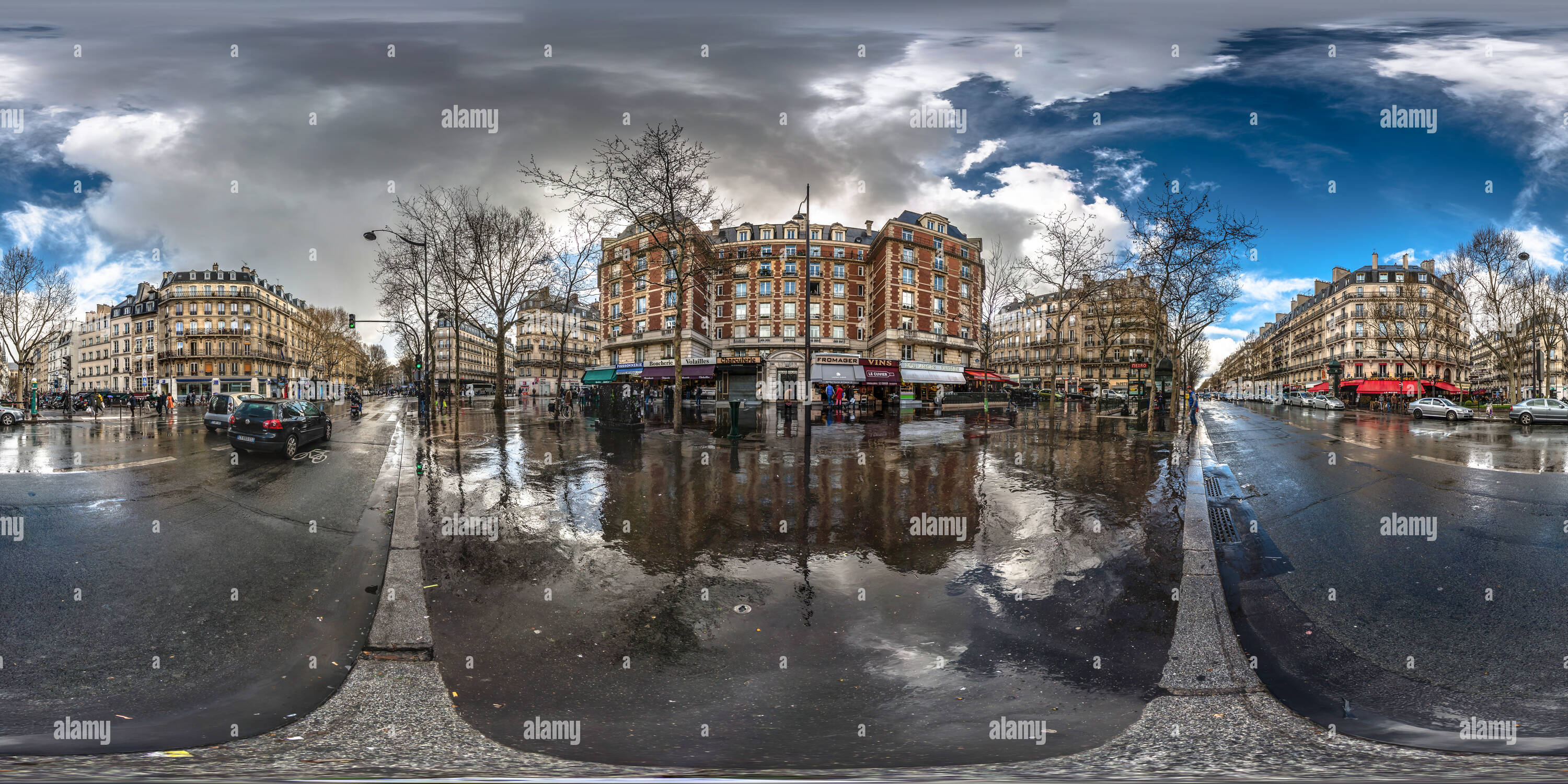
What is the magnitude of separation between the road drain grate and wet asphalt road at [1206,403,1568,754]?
0.50 ft

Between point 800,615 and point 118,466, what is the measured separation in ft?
53.0

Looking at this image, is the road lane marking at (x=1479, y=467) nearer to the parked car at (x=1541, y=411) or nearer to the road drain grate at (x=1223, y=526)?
the road drain grate at (x=1223, y=526)

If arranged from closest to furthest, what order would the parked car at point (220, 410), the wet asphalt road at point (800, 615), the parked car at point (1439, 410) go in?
the wet asphalt road at point (800, 615) → the parked car at point (220, 410) → the parked car at point (1439, 410)

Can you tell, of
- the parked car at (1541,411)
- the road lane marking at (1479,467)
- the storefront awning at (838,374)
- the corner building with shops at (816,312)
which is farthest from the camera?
the corner building with shops at (816,312)

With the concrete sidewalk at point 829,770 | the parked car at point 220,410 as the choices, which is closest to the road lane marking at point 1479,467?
the concrete sidewalk at point 829,770

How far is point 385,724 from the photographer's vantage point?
3.57 metres

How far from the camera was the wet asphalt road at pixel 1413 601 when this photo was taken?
12.6 feet

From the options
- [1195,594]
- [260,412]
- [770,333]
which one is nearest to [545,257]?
[260,412]

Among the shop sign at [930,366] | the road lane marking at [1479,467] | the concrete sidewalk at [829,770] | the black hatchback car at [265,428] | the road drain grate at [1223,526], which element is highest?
the shop sign at [930,366]

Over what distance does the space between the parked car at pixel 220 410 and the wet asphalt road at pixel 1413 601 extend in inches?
1087

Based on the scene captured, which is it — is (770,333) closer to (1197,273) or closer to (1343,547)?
(1197,273)

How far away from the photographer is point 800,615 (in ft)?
16.8

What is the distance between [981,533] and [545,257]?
32653 millimetres

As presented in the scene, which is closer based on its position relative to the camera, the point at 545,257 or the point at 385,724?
the point at 385,724
